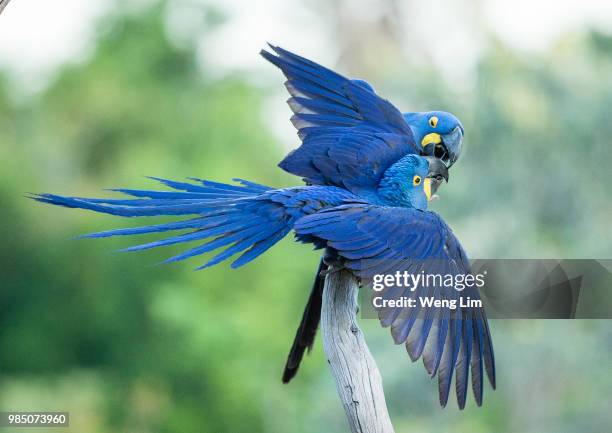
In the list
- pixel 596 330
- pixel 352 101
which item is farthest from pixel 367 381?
pixel 596 330

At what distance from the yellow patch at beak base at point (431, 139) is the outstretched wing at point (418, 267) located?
0.60m

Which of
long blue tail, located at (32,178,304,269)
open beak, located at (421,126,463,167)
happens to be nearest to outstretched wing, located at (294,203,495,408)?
long blue tail, located at (32,178,304,269)

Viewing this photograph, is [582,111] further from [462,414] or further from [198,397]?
[198,397]

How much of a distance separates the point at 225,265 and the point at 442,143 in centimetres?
285

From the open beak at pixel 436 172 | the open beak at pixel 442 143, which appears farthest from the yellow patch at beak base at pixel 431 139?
the open beak at pixel 436 172

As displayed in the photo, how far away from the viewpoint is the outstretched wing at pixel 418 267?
212 cm

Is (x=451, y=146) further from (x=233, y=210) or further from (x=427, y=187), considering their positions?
(x=233, y=210)

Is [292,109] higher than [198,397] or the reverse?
higher

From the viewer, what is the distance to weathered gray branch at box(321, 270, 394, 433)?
7.30ft

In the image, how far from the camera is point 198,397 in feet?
17.8

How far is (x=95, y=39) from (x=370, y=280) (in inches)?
180

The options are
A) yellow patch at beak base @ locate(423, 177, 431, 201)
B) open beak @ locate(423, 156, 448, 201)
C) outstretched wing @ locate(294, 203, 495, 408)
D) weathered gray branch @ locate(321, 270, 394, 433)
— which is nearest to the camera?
outstretched wing @ locate(294, 203, 495, 408)

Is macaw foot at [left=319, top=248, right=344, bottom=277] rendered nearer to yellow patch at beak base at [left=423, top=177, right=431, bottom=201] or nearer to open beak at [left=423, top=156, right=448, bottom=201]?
yellow patch at beak base at [left=423, top=177, right=431, bottom=201]

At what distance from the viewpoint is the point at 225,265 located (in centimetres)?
548
